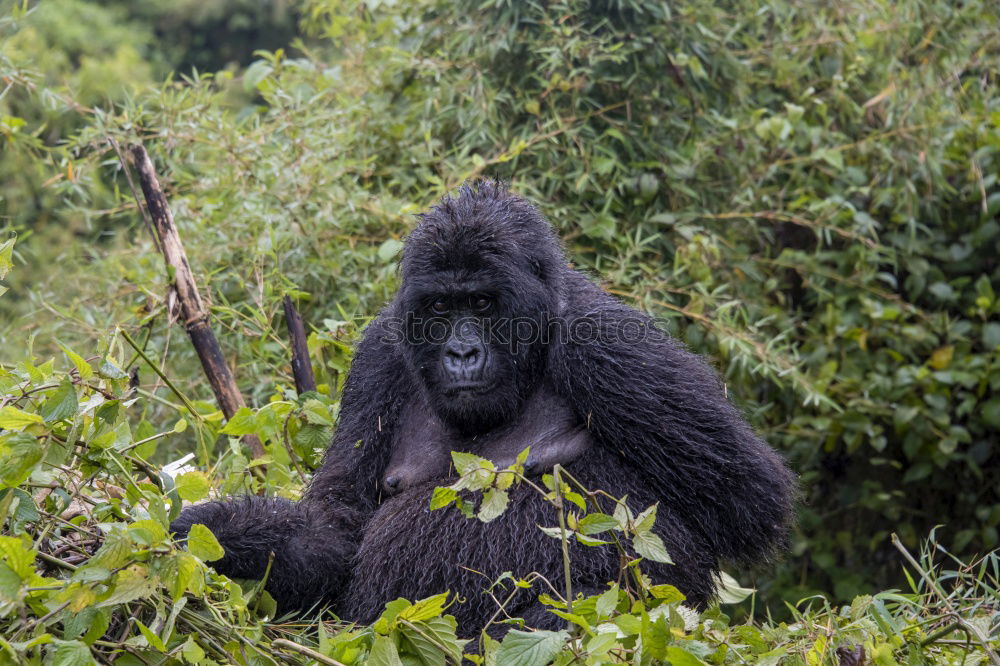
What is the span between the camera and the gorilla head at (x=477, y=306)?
3.37m

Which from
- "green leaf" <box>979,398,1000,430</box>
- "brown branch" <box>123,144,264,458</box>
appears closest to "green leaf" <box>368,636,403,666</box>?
"brown branch" <box>123,144,264,458</box>

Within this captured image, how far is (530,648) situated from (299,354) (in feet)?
6.44

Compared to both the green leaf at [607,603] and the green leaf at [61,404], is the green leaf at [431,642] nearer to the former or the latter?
the green leaf at [607,603]

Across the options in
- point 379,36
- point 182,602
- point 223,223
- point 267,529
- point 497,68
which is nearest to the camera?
point 182,602

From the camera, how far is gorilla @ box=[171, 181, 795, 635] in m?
3.31

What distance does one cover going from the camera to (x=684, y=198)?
5.56 m

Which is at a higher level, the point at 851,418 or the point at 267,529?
the point at 267,529

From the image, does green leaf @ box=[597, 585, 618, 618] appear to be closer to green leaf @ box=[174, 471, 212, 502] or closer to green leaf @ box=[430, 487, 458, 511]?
green leaf @ box=[430, 487, 458, 511]

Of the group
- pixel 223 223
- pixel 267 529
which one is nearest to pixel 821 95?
A: pixel 223 223

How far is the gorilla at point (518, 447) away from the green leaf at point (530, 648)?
2.52 feet

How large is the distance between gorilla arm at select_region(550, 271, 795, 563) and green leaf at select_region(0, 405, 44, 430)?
1.54 meters

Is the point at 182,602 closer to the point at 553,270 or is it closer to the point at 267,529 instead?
the point at 267,529

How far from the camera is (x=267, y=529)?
333cm

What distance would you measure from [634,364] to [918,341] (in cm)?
287
